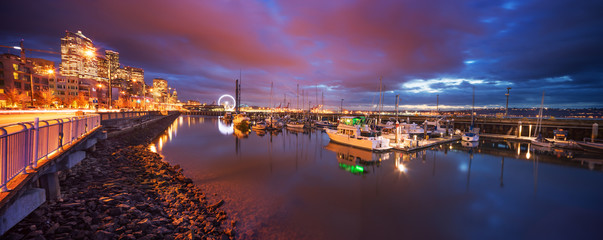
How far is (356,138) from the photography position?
28641mm

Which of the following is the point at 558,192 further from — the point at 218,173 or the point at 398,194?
the point at 218,173

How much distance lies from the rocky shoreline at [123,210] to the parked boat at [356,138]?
814 inches

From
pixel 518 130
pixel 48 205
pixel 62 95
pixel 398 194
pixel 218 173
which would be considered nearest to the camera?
pixel 48 205

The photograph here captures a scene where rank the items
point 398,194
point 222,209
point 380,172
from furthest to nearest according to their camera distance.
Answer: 1. point 380,172
2. point 398,194
3. point 222,209

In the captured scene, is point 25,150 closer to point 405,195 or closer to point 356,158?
point 405,195

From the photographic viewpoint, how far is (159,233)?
7086 mm

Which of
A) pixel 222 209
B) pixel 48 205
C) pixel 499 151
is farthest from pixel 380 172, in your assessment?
pixel 499 151

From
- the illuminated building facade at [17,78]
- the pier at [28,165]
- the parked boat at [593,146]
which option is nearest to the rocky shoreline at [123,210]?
the pier at [28,165]

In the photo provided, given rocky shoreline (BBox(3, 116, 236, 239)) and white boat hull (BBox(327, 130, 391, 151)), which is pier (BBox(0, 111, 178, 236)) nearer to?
rocky shoreline (BBox(3, 116, 236, 239))

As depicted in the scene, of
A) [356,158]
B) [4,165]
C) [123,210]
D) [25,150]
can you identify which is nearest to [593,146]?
[356,158]

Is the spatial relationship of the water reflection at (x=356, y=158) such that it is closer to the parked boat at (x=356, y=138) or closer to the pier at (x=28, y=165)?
the parked boat at (x=356, y=138)

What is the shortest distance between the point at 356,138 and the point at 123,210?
25372 mm

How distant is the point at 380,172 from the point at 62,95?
345ft

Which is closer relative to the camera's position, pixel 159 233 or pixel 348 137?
pixel 159 233
